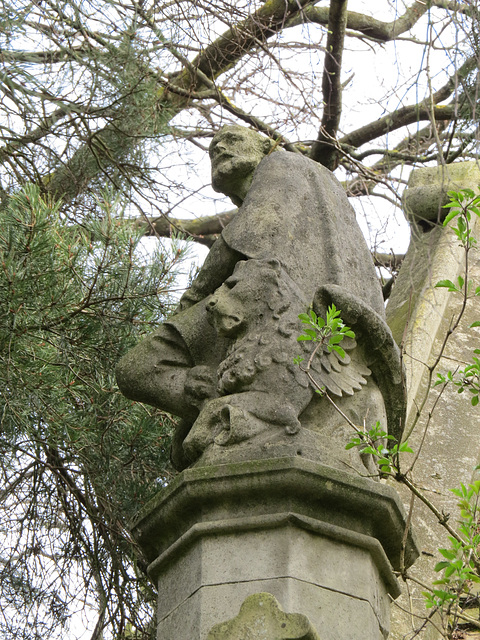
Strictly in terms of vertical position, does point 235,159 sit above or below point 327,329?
above

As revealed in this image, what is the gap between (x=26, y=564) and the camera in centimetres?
534

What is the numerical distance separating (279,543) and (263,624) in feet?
0.90

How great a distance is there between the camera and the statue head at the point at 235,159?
13.1ft

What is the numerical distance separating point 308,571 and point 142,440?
2279 mm

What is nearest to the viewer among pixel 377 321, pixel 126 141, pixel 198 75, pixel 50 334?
pixel 377 321

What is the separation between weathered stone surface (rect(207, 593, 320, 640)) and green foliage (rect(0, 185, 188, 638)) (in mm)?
1958

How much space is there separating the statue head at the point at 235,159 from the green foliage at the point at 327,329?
3.39 feet

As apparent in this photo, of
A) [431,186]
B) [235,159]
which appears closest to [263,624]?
[235,159]

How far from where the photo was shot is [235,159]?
3992mm

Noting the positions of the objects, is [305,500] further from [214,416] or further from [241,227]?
[241,227]

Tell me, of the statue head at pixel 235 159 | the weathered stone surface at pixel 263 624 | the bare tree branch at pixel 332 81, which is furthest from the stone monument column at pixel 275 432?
the bare tree branch at pixel 332 81

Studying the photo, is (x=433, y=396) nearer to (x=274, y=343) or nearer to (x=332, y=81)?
(x=274, y=343)

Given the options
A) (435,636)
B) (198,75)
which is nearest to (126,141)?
(198,75)

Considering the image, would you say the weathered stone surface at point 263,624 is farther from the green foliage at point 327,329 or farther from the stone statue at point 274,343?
the green foliage at point 327,329
